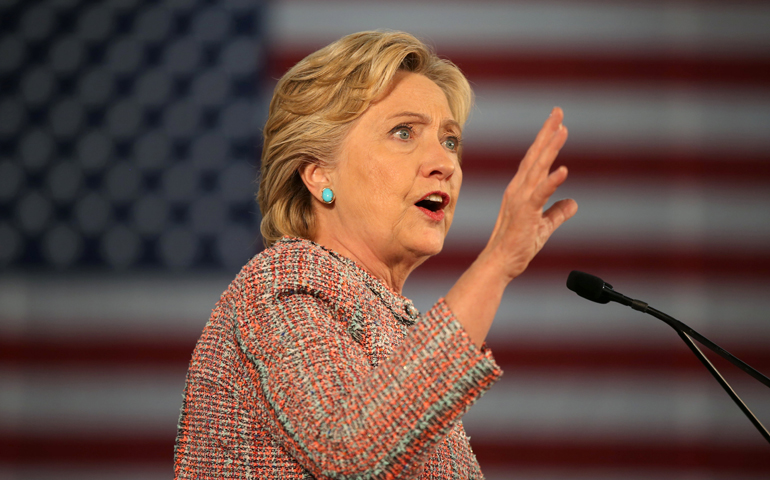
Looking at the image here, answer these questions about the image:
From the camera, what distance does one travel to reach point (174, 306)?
2381mm

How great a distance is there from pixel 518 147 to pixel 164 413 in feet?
5.35

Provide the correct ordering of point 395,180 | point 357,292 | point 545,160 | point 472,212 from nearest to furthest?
point 545,160, point 357,292, point 395,180, point 472,212

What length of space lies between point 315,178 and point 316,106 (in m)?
0.14

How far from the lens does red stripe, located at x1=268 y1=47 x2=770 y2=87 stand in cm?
244

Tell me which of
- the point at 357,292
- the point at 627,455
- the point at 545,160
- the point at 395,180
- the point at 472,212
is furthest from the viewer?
the point at 472,212

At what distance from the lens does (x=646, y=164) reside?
7.95ft

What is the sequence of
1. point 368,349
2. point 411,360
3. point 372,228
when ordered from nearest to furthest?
Result: point 411,360, point 368,349, point 372,228

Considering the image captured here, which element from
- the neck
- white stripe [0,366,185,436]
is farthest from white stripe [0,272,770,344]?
the neck

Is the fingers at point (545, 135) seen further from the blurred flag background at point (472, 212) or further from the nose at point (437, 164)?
the blurred flag background at point (472, 212)

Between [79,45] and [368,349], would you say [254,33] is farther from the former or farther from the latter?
[368,349]

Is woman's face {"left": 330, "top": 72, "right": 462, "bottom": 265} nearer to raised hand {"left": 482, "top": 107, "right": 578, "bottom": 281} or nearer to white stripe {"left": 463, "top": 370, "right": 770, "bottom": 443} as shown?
raised hand {"left": 482, "top": 107, "right": 578, "bottom": 281}

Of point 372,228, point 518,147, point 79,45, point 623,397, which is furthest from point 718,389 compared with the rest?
point 79,45

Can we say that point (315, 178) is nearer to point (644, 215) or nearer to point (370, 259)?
point (370, 259)

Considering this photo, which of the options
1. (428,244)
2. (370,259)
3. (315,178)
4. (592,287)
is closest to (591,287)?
(592,287)
